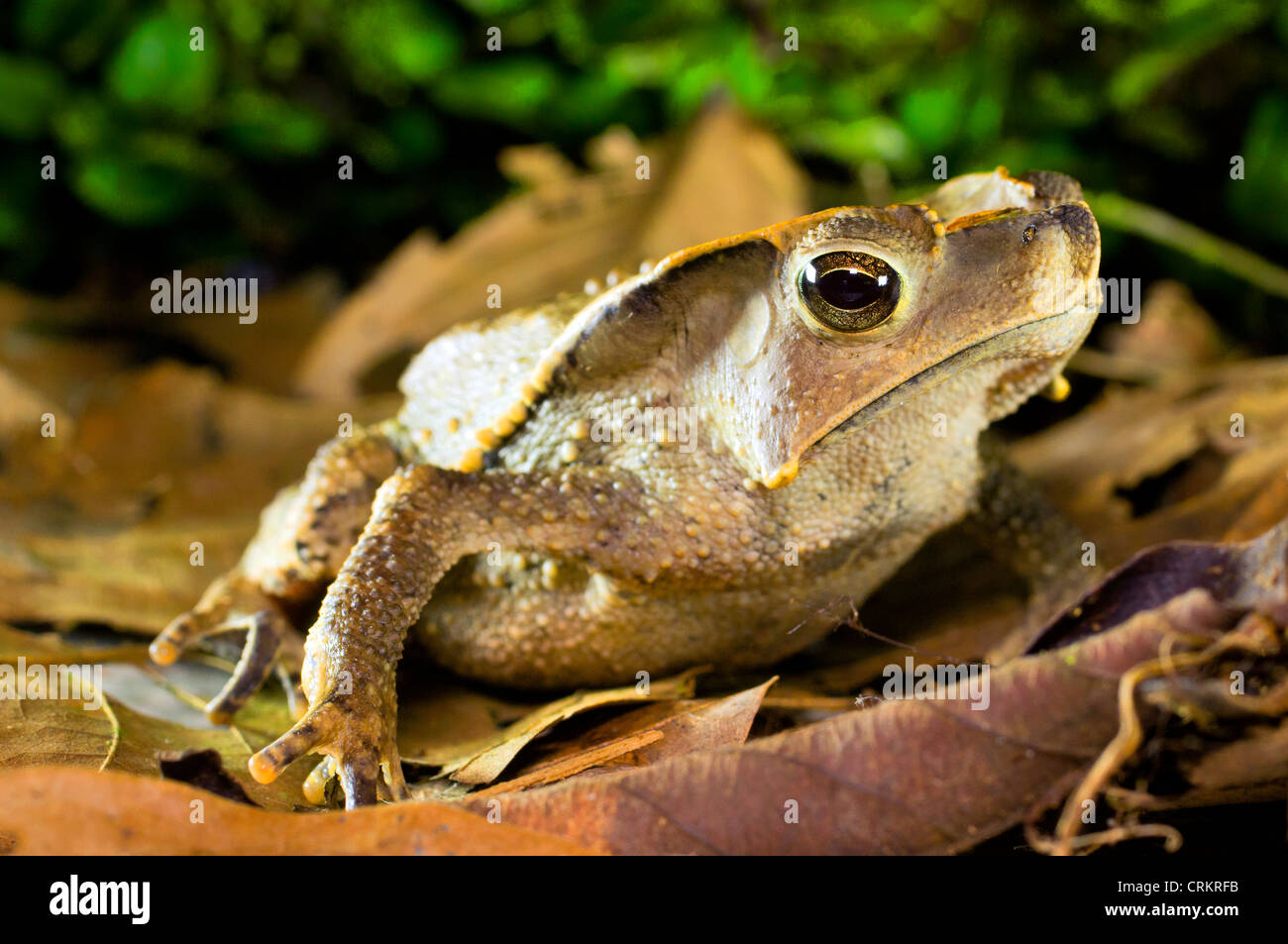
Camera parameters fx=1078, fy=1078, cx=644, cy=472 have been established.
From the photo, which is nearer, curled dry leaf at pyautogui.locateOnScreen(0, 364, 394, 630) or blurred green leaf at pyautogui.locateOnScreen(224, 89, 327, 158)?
curled dry leaf at pyautogui.locateOnScreen(0, 364, 394, 630)

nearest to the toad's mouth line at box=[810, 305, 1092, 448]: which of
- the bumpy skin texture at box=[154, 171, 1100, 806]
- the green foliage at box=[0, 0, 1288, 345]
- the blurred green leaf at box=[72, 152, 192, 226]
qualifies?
the bumpy skin texture at box=[154, 171, 1100, 806]

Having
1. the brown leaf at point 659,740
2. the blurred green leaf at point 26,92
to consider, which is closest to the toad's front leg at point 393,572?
the brown leaf at point 659,740

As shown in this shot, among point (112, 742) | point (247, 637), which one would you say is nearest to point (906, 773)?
point (112, 742)

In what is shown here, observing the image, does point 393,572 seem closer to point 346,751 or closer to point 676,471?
point 346,751

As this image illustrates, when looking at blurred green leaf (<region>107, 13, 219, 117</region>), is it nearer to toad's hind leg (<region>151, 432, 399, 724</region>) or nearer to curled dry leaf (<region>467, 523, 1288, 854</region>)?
toad's hind leg (<region>151, 432, 399, 724</region>)

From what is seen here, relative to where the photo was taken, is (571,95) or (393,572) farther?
(571,95)

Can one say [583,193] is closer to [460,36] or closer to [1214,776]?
[460,36]
